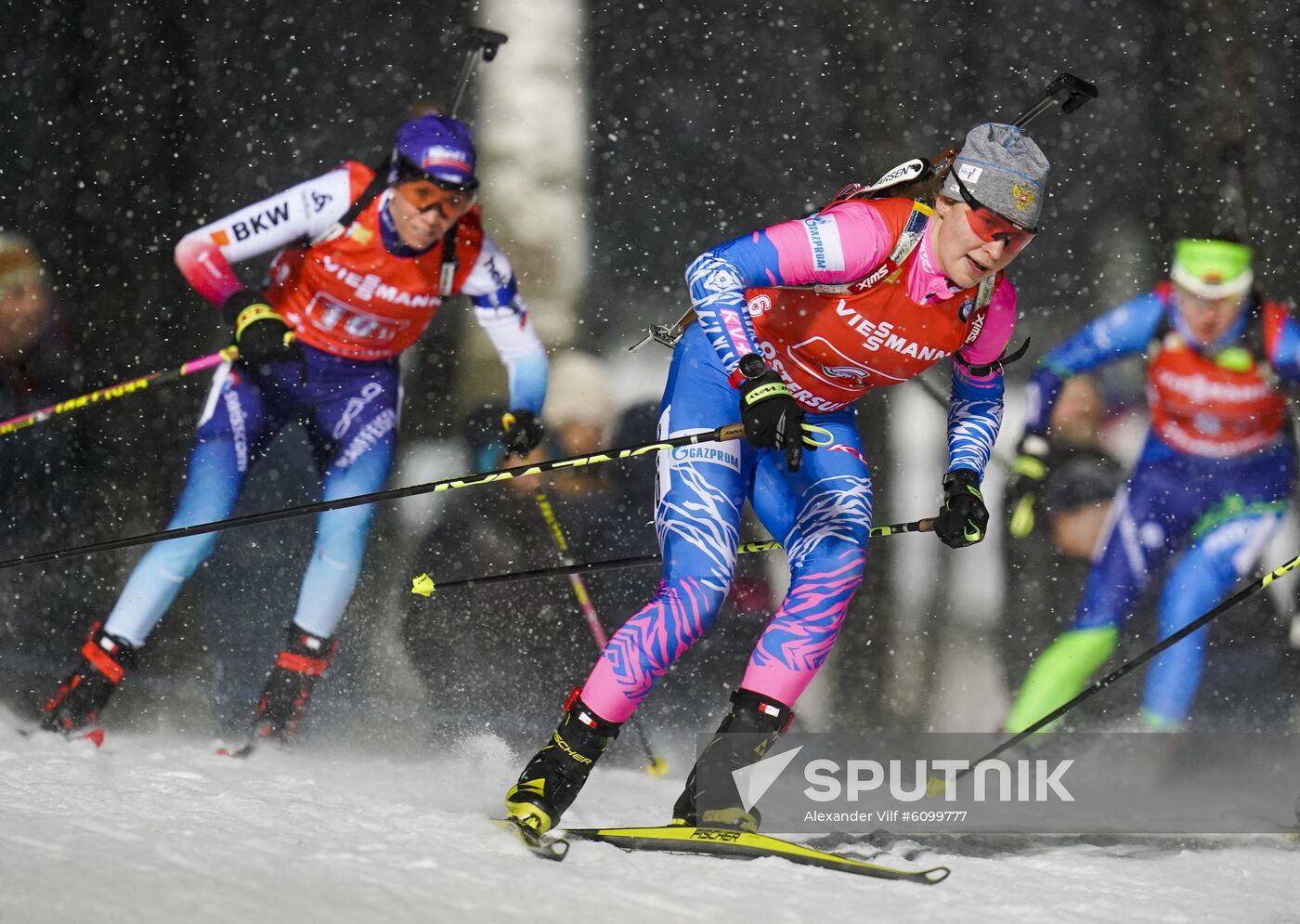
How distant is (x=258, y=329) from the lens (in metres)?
3.32

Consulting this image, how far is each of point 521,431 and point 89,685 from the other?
1.44 metres

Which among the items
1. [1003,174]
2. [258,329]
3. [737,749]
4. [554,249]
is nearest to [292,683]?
[258,329]

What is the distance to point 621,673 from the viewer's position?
101 inches

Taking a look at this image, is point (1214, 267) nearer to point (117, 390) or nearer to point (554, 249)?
point (554, 249)

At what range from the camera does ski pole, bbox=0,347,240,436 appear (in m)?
3.79

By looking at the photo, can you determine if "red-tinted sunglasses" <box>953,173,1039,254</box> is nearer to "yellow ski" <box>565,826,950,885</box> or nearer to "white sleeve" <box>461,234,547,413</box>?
"yellow ski" <box>565,826,950,885</box>

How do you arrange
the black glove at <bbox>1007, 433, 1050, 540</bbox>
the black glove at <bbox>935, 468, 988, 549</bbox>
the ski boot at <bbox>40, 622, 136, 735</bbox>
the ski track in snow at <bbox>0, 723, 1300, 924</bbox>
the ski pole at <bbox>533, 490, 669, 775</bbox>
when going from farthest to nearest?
the black glove at <bbox>1007, 433, 1050, 540</bbox> → the ski pole at <bbox>533, 490, 669, 775</bbox> → the ski boot at <bbox>40, 622, 136, 735</bbox> → the black glove at <bbox>935, 468, 988, 549</bbox> → the ski track in snow at <bbox>0, 723, 1300, 924</bbox>

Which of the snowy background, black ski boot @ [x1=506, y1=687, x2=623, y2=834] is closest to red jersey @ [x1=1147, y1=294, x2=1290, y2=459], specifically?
the snowy background

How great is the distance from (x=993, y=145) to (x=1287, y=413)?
7.36ft

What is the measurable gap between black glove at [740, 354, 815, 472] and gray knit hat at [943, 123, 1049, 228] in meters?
0.55

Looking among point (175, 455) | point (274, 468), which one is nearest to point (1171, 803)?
point (274, 468)

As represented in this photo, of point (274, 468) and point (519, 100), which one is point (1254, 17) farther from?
point (274, 468)

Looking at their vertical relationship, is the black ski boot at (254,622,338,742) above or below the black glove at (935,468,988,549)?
below

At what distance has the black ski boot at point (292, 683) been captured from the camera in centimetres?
392
